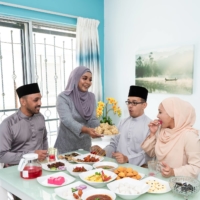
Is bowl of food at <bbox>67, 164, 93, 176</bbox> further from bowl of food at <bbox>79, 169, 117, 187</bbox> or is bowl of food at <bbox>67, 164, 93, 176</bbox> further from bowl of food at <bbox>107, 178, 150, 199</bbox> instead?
bowl of food at <bbox>107, 178, 150, 199</bbox>

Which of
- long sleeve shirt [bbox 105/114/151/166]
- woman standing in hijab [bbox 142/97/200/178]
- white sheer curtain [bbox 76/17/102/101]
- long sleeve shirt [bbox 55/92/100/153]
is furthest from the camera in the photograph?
white sheer curtain [bbox 76/17/102/101]

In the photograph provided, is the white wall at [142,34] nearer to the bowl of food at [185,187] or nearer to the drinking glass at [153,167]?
the drinking glass at [153,167]

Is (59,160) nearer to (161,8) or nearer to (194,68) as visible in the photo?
(194,68)

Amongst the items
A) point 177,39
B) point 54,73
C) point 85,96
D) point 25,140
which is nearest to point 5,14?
point 54,73

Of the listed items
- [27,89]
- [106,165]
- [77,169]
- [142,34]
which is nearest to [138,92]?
[106,165]

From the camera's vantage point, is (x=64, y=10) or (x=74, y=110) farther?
(x=64, y=10)

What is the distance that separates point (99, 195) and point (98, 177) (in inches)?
7.2

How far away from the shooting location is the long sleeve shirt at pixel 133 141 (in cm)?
193

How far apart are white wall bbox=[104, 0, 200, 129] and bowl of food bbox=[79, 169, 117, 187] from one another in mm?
1936

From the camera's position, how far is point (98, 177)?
1.41m

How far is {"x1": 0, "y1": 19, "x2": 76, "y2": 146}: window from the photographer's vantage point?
3146 mm

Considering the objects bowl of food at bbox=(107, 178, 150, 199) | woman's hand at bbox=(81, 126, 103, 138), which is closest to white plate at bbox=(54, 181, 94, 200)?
bowl of food at bbox=(107, 178, 150, 199)

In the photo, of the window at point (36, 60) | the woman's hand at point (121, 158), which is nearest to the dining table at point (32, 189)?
the woman's hand at point (121, 158)

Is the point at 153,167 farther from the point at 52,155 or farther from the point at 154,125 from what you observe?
the point at 52,155
